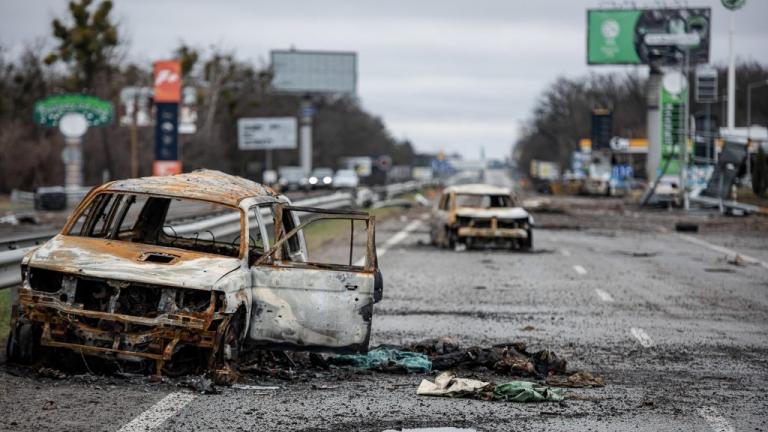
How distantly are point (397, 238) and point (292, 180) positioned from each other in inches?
2156

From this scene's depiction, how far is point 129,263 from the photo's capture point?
30.5ft

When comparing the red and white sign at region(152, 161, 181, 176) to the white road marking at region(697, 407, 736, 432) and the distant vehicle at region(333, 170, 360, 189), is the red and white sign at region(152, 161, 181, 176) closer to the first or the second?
the distant vehicle at region(333, 170, 360, 189)

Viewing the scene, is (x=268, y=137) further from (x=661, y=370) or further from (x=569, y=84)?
(x=661, y=370)

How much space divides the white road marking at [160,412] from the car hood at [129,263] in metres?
0.81

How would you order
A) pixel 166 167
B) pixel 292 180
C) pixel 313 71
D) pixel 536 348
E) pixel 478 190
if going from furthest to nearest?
1. pixel 313 71
2. pixel 292 180
3. pixel 166 167
4. pixel 478 190
5. pixel 536 348

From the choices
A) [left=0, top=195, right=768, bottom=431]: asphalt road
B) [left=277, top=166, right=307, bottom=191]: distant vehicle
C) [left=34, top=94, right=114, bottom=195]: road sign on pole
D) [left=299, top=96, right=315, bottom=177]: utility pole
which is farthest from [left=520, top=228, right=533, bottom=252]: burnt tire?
[left=299, top=96, right=315, bottom=177]: utility pole

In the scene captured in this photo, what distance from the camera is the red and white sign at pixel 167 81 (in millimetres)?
47875

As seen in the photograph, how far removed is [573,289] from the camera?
18328mm

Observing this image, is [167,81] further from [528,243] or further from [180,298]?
[180,298]

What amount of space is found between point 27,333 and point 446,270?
12.6 meters

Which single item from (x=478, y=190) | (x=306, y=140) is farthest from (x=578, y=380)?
(x=306, y=140)

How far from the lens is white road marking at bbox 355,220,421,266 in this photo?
25.7 metres

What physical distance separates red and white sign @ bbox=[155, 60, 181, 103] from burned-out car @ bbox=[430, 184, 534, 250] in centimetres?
2260

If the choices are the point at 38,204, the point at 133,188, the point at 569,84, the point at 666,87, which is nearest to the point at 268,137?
the point at 666,87
